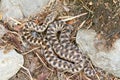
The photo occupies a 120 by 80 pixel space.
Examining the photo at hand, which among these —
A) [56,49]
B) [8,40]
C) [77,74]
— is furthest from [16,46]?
[77,74]

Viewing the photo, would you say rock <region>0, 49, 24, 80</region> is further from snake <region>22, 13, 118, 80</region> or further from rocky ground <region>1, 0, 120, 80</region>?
snake <region>22, 13, 118, 80</region>

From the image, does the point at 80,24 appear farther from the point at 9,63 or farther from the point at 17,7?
the point at 9,63

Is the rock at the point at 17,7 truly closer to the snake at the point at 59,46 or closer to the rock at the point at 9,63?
the snake at the point at 59,46

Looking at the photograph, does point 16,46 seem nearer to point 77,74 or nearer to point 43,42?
point 43,42

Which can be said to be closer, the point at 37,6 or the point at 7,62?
the point at 7,62

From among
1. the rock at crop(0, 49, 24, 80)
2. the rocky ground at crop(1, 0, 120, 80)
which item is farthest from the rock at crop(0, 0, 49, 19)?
the rock at crop(0, 49, 24, 80)

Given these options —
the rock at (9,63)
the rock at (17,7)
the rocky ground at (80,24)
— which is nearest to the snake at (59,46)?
the rocky ground at (80,24)
